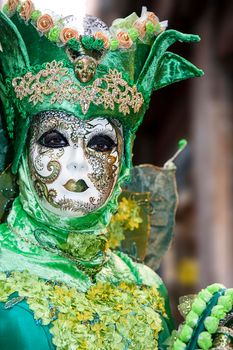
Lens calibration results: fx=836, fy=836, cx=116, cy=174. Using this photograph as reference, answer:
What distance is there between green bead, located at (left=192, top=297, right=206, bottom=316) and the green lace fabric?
26 cm

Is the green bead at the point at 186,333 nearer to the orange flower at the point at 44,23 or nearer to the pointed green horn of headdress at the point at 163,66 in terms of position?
the pointed green horn of headdress at the point at 163,66

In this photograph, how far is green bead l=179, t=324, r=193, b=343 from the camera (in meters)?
2.34

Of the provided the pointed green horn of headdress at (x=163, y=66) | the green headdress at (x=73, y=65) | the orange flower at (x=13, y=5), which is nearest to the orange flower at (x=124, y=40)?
the green headdress at (x=73, y=65)

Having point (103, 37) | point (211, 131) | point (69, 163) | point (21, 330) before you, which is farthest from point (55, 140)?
point (211, 131)

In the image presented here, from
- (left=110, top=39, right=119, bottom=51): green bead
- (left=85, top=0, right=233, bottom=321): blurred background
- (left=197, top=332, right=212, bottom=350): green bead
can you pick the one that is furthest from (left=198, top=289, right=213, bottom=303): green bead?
(left=85, top=0, right=233, bottom=321): blurred background

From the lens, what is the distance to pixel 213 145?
27.7 feet

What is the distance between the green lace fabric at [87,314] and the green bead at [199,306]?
0.85 ft

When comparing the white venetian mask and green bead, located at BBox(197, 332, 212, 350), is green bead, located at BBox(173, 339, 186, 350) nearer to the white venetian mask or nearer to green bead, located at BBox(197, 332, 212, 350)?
green bead, located at BBox(197, 332, 212, 350)

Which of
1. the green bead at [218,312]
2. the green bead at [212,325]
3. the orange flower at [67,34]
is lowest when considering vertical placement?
the green bead at [212,325]

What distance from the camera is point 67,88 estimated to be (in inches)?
99.0

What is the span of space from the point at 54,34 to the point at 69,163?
1.29 ft

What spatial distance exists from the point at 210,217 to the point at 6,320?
6.09 metres

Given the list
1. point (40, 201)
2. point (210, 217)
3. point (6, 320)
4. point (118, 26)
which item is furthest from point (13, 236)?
point (210, 217)

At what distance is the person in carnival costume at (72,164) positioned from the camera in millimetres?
2445
